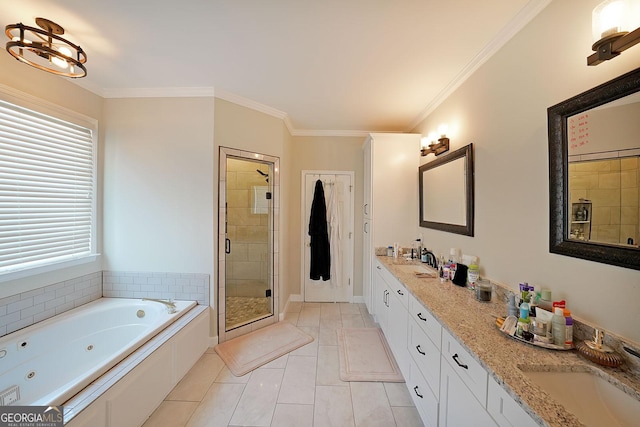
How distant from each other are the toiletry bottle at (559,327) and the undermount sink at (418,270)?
103 centimetres

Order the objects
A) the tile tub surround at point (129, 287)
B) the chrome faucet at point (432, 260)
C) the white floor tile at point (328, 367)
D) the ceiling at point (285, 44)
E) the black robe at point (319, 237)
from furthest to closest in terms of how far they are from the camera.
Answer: the black robe at point (319, 237)
the chrome faucet at point (432, 260)
the tile tub surround at point (129, 287)
the white floor tile at point (328, 367)
the ceiling at point (285, 44)

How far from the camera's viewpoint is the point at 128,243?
232cm

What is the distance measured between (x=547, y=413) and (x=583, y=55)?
1.46m

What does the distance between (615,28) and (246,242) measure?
3.03m

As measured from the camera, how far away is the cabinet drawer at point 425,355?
1285 millimetres

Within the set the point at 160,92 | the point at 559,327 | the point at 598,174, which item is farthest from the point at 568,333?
the point at 160,92

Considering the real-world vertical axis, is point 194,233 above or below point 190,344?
above

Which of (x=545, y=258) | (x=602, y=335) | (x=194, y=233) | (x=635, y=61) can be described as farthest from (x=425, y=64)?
(x=194, y=233)

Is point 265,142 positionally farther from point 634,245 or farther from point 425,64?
point 634,245

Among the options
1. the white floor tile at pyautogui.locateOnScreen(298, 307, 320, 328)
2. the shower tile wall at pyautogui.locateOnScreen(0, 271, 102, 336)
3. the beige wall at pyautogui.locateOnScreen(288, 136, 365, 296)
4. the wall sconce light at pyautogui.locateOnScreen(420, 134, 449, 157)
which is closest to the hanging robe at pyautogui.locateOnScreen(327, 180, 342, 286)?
the beige wall at pyautogui.locateOnScreen(288, 136, 365, 296)

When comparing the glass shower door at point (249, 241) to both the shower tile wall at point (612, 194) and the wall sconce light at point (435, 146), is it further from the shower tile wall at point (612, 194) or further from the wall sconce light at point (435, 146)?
the shower tile wall at point (612, 194)

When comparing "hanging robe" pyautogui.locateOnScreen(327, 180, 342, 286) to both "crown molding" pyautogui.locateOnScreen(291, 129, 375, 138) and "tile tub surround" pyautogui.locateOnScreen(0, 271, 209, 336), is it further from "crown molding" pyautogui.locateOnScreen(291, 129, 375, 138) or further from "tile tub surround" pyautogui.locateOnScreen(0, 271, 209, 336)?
"tile tub surround" pyautogui.locateOnScreen(0, 271, 209, 336)

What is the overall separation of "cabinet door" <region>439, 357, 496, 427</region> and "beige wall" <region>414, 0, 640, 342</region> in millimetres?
635

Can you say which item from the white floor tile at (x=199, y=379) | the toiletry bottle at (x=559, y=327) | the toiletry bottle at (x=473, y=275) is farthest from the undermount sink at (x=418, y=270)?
the white floor tile at (x=199, y=379)
